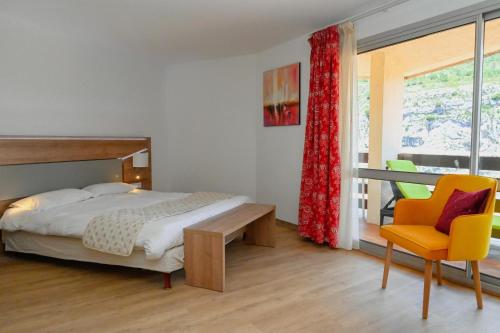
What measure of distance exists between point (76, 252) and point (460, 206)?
3073 mm

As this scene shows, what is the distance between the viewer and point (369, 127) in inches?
139

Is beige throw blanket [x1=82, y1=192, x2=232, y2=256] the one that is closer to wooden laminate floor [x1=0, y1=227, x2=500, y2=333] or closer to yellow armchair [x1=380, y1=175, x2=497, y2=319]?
wooden laminate floor [x1=0, y1=227, x2=500, y2=333]

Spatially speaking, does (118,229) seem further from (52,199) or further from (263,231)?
(263,231)

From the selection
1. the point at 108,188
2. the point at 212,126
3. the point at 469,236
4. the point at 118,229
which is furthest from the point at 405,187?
the point at 108,188

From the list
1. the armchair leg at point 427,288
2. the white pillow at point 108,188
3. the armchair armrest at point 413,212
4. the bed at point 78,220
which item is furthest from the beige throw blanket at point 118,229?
the armchair leg at point 427,288

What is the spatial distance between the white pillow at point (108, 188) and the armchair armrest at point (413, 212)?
3126mm

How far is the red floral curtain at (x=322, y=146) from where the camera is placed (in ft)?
11.3

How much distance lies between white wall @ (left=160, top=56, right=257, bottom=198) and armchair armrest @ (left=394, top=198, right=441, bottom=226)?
2537 millimetres

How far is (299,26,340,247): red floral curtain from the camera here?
11.3ft

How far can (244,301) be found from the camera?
2383mm

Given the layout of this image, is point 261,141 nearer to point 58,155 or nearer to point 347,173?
point 347,173

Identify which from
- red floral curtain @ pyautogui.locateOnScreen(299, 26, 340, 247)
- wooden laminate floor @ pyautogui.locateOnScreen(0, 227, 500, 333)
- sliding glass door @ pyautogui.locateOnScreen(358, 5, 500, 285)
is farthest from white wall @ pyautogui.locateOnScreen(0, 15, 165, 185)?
sliding glass door @ pyautogui.locateOnScreen(358, 5, 500, 285)

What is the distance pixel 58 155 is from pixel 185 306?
246cm

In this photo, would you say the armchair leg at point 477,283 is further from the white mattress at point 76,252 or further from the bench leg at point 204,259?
the white mattress at point 76,252
